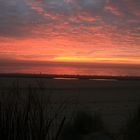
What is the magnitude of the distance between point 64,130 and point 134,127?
1.84 m

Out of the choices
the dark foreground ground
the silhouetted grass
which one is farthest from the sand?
the silhouetted grass

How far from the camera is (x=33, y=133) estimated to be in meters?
3.04

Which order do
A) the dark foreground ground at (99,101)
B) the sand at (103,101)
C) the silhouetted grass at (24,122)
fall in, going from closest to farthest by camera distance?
the silhouetted grass at (24,122) < the dark foreground ground at (99,101) < the sand at (103,101)

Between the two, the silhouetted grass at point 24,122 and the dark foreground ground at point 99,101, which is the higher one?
the silhouetted grass at point 24,122

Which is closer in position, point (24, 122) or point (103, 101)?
point (24, 122)

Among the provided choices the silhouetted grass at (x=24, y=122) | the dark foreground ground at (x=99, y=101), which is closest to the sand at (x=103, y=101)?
the dark foreground ground at (x=99, y=101)

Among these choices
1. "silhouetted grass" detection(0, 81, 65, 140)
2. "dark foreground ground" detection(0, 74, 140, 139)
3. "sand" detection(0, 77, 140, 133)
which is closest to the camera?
"silhouetted grass" detection(0, 81, 65, 140)

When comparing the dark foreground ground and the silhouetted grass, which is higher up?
the silhouetted grass

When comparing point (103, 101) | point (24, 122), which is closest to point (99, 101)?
point (103, 101)

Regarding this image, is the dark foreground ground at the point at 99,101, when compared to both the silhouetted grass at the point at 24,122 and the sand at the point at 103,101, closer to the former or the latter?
the sand at the point at 103,101

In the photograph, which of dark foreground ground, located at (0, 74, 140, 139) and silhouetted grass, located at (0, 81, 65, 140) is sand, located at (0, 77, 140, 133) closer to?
dark foreground ground, located at (0, 74, 140, 139)

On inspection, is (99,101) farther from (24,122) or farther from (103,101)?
(24,122)

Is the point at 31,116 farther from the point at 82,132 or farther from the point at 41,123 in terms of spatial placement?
the point at 82,132

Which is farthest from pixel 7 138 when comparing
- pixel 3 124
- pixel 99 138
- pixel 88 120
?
pixel 88 120
